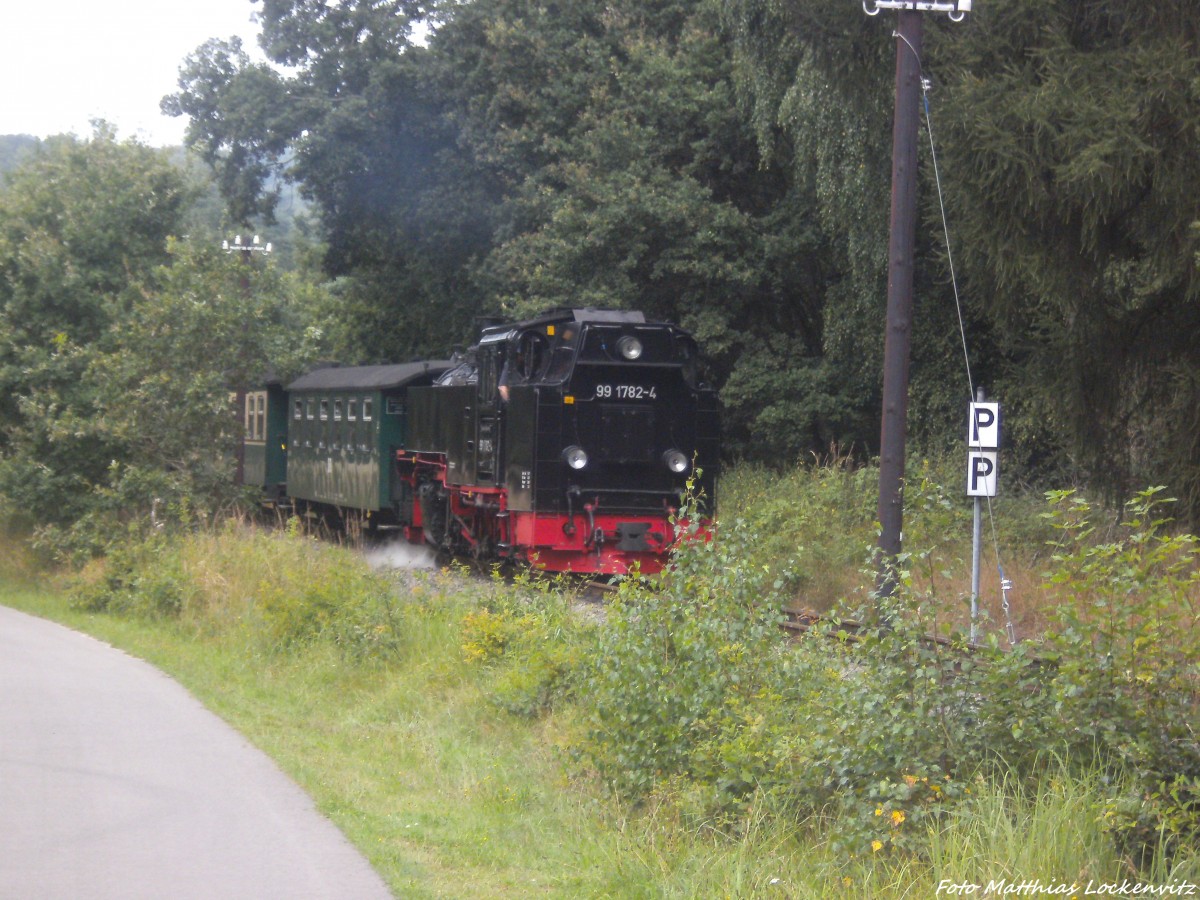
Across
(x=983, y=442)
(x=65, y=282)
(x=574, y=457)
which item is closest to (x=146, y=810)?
(x=983, y=442)

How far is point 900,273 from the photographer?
11242 millimetres

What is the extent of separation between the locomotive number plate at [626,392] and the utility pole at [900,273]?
5.78 meters

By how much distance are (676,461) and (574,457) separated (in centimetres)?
142

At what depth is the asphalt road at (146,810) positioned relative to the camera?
6004 mm

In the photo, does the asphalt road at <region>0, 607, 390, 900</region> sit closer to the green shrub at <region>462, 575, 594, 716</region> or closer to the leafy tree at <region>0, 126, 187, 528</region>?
the green shrub at <region>462, 575, 594, 716</region>

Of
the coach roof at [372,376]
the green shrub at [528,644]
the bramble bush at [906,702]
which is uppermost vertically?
the coach roof at [372,376]

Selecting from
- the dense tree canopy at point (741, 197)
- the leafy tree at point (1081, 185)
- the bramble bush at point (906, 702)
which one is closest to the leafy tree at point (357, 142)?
the dense tree canopy at point (741, 197)

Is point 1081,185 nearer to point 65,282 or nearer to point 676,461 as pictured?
point 676,461

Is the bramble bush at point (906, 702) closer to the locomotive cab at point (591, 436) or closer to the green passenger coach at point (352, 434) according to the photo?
the locomotive cab at point (591, 436)

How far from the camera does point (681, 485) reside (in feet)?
54.6

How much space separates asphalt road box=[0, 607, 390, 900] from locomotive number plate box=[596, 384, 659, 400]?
23.9ft

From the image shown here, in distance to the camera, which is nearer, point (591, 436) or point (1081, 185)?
point (1081, 185)

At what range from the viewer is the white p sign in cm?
1276

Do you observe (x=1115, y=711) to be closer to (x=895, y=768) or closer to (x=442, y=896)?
(x=895, y=768)
